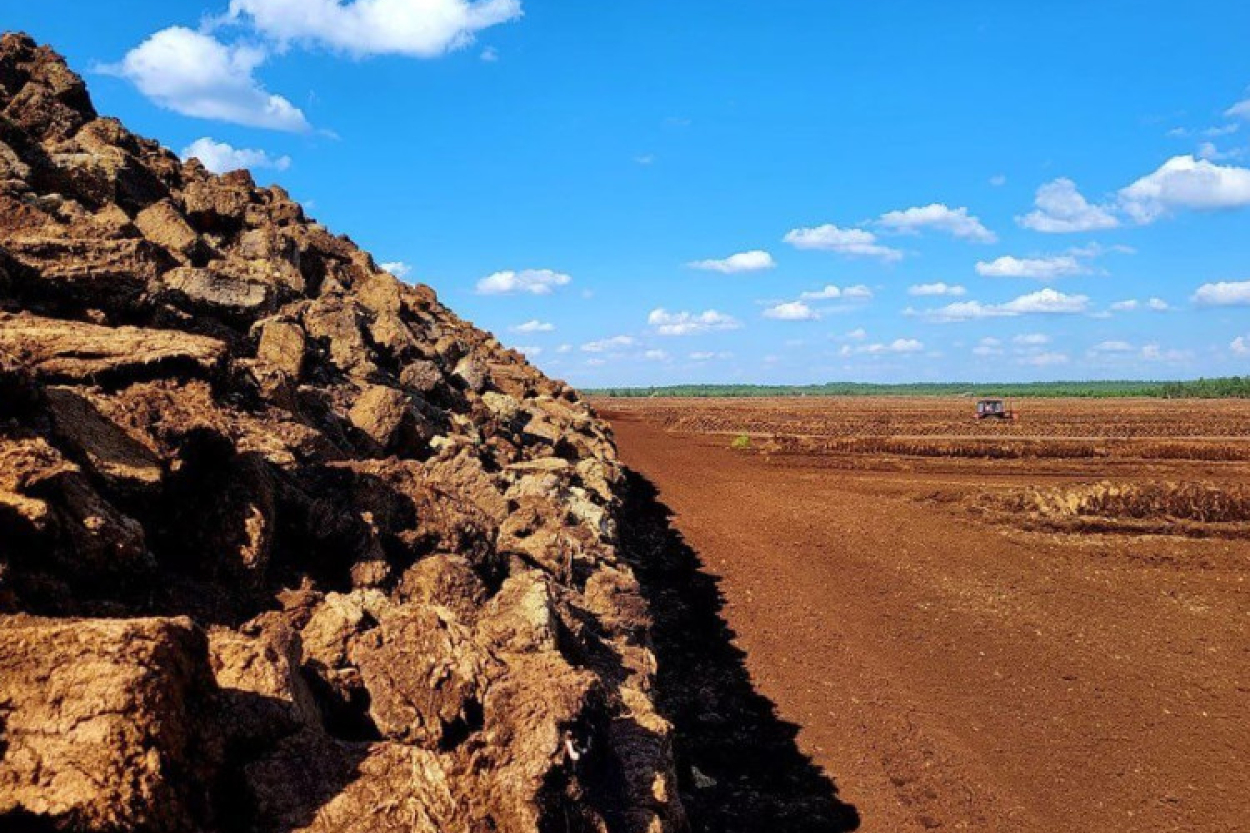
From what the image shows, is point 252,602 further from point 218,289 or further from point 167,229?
point 167,229

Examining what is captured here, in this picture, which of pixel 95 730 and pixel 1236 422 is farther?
pixel 1236 422

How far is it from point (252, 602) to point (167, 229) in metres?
9.45

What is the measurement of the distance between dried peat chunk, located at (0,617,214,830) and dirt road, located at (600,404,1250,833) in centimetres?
774

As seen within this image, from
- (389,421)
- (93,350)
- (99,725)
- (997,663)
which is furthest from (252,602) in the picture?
(997,663)

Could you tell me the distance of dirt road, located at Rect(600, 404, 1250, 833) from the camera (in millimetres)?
9102

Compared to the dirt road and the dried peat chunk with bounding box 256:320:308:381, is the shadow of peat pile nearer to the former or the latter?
the dirt road

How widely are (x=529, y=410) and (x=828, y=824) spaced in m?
13.7

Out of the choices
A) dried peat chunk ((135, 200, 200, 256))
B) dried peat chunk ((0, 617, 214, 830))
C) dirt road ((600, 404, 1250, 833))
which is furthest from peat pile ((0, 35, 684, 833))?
dirt road ((600, 404, 1250, 833))

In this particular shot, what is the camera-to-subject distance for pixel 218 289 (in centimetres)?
984

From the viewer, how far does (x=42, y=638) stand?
3.15 meters

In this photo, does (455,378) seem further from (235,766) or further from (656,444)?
(656,444)

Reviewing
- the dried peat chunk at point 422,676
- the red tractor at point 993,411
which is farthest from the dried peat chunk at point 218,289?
the red tractor at point 993,411

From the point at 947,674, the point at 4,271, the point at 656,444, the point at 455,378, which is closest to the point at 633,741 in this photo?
the point at 4,271

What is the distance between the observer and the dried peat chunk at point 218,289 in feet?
30.8
